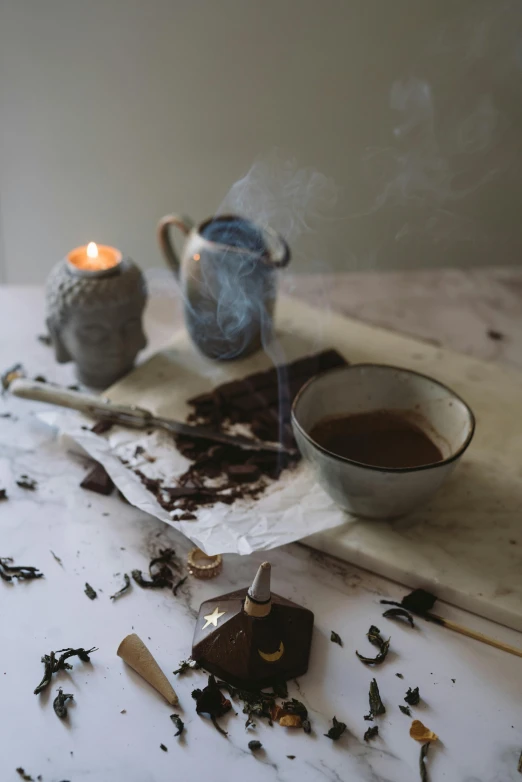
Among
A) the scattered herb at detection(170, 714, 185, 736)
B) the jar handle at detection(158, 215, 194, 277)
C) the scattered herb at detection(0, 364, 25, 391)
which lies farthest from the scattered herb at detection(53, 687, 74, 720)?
the jar handle at detection(158, 215, 194, 277)

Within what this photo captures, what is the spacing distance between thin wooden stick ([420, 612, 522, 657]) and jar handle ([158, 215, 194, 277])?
0.83 meters

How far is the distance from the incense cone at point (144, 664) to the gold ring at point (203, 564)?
13 centimetres

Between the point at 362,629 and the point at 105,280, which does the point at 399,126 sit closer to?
the point at 105,280

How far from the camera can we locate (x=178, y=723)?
784 millimetres

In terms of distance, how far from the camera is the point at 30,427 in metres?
1.21

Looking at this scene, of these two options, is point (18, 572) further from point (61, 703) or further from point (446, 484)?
point (446, 484)

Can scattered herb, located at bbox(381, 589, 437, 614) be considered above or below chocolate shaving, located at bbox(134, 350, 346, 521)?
below

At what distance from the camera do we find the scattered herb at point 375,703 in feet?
2.65

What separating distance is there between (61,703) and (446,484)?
634 millimetres

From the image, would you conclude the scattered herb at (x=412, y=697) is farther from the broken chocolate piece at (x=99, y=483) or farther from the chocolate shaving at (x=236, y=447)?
the broken chocolate piece at (x=99, y=483)

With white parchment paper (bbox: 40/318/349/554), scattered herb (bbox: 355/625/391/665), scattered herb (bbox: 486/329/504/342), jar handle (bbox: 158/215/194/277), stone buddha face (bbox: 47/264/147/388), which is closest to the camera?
scattered herb (bbox: 355/625/391/665)

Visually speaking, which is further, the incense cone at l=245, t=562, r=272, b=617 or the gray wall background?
the gray wall background

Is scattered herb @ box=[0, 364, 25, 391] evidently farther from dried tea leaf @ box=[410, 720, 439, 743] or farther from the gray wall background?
→ dried tea leaf @ box=[410, 720, 439, 743]

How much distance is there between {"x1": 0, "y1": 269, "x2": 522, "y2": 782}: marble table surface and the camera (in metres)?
0.76
